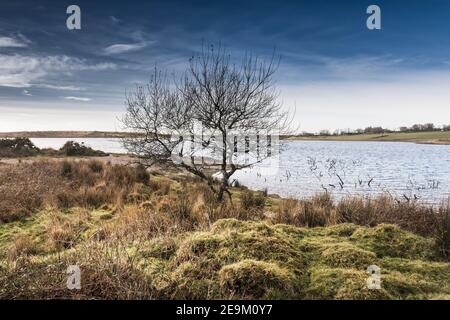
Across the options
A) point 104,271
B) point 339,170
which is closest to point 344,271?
point 104,271

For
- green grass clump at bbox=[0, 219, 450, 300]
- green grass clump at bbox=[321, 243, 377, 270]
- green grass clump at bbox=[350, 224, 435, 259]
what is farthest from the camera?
green grass clump at bbox=[350, 224, 435, 259]

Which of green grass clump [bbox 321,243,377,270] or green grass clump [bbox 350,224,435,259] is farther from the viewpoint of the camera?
green grass clump [bbox 350,224,435,259]

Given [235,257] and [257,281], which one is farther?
[235,257]

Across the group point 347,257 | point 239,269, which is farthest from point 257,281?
point 347,257

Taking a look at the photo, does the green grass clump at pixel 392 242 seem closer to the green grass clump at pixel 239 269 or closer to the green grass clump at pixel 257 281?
the green grass clump at pixel 239 269

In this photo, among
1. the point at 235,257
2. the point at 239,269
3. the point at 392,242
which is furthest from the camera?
the point at 392,242

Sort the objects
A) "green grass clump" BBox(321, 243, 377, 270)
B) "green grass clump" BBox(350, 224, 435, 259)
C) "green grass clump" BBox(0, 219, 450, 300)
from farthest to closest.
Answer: "green grass clump" BBox(350, 224, 435, 259)
"green grass clump" BBox(321, 243, 377, 270)
"green grass clump" BBox(0, 219, 450, 300)

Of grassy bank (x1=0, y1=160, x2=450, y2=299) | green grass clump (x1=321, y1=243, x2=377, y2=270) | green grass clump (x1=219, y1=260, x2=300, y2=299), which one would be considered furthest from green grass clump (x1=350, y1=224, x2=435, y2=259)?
green grass clump (x1=219, y1=260, x2=300, y2=299)

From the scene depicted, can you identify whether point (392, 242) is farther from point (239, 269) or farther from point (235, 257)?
point (239, 269)

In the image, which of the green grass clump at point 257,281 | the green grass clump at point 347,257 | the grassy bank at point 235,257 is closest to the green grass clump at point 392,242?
the grassy bank at point 235,257

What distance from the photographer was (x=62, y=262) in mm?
5191

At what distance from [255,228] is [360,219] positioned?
12.1 feet

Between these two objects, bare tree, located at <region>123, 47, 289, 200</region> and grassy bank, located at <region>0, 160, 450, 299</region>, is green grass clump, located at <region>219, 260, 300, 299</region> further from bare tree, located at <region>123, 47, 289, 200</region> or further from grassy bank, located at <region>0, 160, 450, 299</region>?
bare tree, located at <region>123, 47, 289, 200</region>
